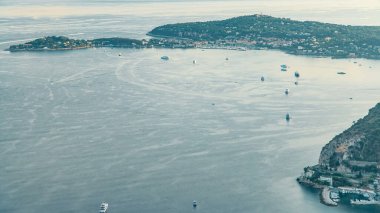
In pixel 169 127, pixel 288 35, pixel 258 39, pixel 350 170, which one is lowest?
pixel 350 170

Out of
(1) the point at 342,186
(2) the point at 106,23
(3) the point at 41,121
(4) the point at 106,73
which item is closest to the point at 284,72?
(4) the point at 106,73

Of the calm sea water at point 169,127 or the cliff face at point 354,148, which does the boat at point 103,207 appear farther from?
the cliff face at point 354,148

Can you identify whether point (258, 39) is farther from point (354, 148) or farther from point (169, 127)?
point (354, 148)

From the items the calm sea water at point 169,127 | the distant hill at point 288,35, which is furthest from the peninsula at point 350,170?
the distant hill at point 288,35

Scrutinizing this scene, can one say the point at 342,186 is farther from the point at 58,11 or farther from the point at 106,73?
the point at 58,11

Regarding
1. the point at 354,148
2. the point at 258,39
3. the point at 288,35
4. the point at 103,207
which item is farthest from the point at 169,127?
the point at 288,35

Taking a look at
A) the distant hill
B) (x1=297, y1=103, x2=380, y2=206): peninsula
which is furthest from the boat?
the distant hill
